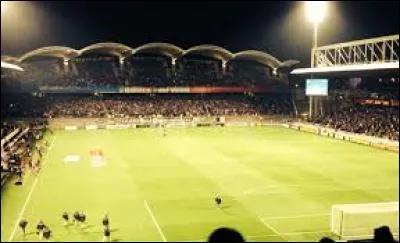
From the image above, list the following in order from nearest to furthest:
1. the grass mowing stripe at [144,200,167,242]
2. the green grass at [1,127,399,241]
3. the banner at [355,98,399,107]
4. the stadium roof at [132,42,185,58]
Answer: the grass mowing stripe at [144,200,167,242], the green grass at [1,127,399,241], the banner at [355,98,399,107], the stadium roof at [132,42,185,58]

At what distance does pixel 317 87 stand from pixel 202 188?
Result: 122ft

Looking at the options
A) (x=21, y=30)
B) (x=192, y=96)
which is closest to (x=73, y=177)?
(x=192, y=96)

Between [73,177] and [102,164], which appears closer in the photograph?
[73,177]

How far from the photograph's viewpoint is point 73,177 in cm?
3466

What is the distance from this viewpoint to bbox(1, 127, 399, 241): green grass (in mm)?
23562

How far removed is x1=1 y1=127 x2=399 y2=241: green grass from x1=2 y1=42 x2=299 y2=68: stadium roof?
87.8 ft

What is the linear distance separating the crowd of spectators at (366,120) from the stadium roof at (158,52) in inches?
660

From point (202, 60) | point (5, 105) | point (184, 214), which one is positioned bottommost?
point (184, 214)

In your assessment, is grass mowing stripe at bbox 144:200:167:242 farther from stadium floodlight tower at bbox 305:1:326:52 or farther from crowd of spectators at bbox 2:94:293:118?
crowd of spectators at bbox 2:94:293:118

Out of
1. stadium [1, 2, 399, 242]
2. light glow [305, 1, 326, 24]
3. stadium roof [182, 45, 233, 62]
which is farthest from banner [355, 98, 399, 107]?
stadium roof [182, 45, 233, 62]

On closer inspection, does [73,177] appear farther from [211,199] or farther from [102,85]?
[102,85]

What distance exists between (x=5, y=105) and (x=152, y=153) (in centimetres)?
3275

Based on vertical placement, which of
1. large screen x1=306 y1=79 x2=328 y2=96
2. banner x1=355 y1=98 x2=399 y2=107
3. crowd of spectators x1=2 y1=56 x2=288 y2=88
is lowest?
banner x1=355 y1=98 x2=399 y2=107

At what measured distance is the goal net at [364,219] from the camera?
2077cm
